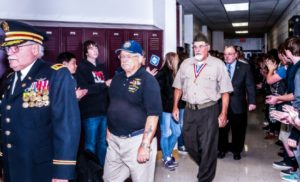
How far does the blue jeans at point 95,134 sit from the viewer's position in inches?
156

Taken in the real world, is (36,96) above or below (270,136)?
above

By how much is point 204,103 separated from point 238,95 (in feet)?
4.43

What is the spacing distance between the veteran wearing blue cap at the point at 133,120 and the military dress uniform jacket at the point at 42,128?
776 mm

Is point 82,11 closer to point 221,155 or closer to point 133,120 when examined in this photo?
point 221,155

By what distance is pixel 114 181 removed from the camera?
106 inches

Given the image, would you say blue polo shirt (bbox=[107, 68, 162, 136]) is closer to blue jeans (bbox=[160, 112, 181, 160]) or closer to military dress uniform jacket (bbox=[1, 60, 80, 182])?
military dress uniform jacket (bbox=[1, 60, 80, 182])

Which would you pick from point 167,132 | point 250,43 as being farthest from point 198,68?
point 250,43

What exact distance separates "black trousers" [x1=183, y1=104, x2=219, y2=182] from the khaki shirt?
12cm

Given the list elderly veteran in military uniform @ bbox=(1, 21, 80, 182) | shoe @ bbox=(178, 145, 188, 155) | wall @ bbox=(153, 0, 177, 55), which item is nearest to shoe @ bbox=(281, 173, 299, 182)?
shoe @ bbox=(178, 145, 188, 155)

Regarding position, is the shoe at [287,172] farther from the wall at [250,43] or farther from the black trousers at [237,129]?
the wall at [250,43]

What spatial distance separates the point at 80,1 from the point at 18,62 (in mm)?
3366

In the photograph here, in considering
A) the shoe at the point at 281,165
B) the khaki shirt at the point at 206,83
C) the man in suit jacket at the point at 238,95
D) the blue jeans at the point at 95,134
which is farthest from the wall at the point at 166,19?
the shoe at the point at 281,165

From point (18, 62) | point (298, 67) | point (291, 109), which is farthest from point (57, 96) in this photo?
point (298, 67)

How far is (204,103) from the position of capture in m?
3.62
